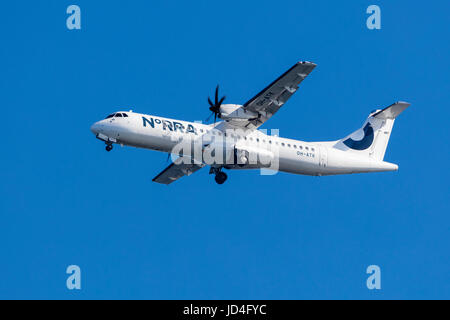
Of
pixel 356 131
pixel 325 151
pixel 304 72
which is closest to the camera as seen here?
pixel 304 72

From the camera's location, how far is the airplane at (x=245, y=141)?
96.4 feet

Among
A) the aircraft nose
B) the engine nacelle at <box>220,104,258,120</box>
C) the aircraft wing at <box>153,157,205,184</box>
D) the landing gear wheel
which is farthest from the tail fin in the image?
the aircraft nose

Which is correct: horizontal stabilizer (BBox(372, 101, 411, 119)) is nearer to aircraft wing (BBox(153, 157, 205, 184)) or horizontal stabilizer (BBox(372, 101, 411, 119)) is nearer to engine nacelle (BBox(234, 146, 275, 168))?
engine nacelle (BBox(234, 146, 275, 168))

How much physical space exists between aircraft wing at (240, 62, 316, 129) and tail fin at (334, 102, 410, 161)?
4722 millimetres

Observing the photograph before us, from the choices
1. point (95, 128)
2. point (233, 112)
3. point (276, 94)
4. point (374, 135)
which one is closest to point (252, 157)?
point (233, 112)

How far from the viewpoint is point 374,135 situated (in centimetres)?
3453

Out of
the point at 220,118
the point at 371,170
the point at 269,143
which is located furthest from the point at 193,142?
the point at 371,170

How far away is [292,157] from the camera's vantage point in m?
31.4

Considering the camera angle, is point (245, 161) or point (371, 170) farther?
point (371, 170)

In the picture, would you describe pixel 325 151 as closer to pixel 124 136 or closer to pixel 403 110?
pixel 403 110

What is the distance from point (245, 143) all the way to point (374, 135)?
25.7 feet

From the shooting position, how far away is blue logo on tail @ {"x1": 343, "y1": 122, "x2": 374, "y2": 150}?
3388 cm

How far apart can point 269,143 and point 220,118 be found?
284cm

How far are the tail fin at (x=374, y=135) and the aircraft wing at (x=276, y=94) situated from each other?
15.5 feet
